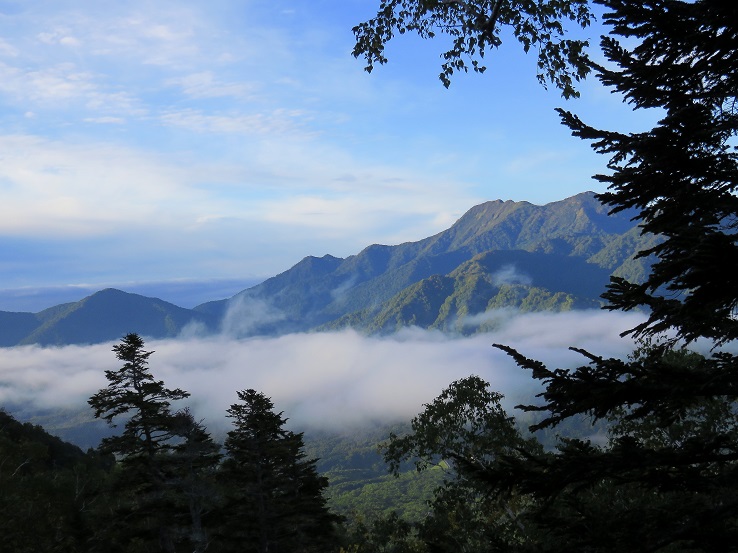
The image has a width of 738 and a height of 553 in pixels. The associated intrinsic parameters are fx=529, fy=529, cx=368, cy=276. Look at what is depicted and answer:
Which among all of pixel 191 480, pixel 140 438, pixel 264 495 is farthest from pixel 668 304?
pixel 264 495

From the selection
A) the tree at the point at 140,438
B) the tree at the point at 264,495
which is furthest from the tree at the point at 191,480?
the tree at the point at 264,495

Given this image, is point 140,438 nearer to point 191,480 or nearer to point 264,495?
point 191,480

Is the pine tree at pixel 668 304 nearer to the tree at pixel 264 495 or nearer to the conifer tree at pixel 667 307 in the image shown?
the conifer tree at pixel 667 307

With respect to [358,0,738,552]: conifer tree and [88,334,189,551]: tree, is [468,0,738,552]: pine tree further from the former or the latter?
[88,334,189,551]: tree

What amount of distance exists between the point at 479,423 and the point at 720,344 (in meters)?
16.0

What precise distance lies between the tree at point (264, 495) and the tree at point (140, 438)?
12.5ft

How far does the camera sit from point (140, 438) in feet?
78.7

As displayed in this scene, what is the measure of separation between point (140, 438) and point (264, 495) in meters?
7.08

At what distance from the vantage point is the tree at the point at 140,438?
23516 mm

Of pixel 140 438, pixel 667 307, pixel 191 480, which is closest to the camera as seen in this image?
pixel 667 307

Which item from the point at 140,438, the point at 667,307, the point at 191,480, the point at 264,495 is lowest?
the point at 264,495

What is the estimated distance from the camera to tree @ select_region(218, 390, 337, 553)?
26.6 meters

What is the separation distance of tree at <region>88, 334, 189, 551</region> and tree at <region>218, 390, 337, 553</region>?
3.80 metres

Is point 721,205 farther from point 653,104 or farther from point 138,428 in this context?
point 138,428
